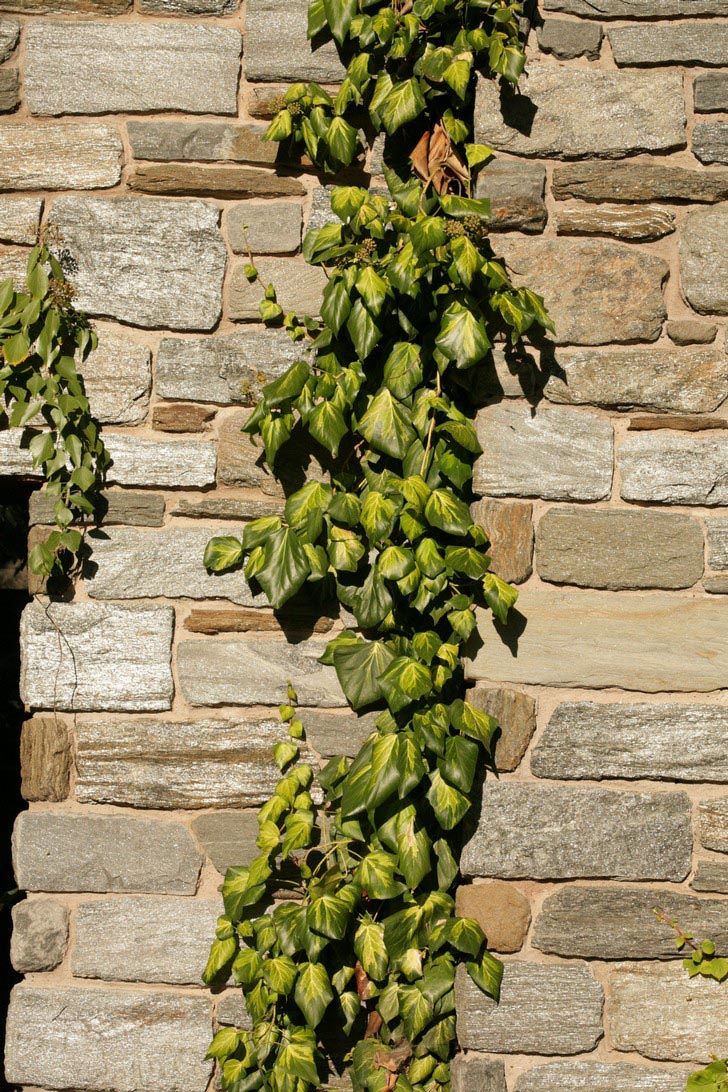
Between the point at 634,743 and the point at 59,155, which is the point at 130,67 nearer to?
the point at 59,155

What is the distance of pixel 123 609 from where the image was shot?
7.43ft

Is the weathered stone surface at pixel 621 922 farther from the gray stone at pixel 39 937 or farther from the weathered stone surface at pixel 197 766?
the gray stone at pixel 39 937

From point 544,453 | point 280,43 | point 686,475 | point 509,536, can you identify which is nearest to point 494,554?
point 509,536

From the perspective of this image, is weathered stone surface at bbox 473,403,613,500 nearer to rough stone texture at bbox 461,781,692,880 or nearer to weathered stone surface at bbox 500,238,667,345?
weathered stone surface at bbox 500,238,667,345

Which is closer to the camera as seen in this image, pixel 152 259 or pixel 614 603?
pixel 614 603

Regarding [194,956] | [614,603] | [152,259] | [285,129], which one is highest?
[285,129]

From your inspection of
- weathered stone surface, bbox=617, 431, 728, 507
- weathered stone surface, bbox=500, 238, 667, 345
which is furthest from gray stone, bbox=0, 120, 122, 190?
weathered stone surface, bbox=617, 431, 728, 507

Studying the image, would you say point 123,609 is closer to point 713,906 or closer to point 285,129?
point 285,129

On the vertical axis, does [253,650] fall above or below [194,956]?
above

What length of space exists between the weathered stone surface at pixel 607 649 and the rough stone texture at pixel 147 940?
94 centimetres

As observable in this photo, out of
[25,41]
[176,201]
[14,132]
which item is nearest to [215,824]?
[176,201]

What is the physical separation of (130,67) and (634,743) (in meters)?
2.03

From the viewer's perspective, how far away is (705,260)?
2.06 m

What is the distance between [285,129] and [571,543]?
119 cm
